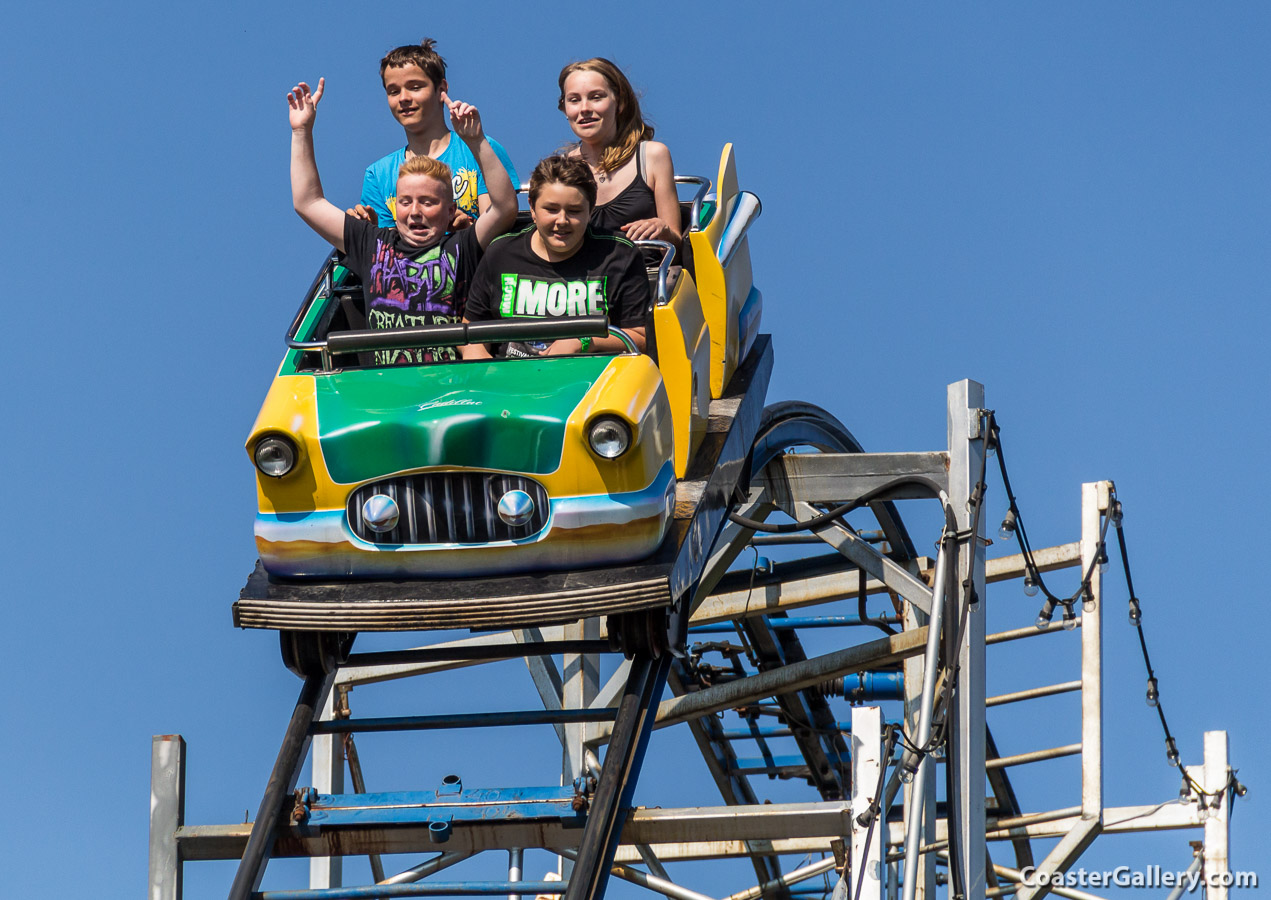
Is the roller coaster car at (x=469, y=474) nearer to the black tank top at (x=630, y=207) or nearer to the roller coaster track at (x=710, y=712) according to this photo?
the roller coaster track at (x=710, y=712)

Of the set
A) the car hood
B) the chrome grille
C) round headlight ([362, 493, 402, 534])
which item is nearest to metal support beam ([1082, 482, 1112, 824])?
the car hood

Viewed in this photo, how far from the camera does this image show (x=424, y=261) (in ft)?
26.6

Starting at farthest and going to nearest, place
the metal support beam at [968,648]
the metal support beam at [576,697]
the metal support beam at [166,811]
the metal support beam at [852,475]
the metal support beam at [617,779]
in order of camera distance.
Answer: the metal support beam at [576,697] → the metal support beam at [852,475] → the metal support beam at [968,648] → the metal support beam at [166,811] → the metal support beam at [617,779]

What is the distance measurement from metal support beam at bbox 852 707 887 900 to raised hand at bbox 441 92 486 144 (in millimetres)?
2784

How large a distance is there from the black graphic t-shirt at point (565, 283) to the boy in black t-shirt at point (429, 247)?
0.15 meters

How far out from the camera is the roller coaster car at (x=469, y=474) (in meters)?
6.95

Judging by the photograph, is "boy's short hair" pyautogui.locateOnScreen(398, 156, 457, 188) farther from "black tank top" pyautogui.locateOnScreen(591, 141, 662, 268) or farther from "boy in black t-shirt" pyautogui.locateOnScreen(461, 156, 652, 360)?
"black tank top" pyautogui.locateOnScreen(591, 141, 662, 268)

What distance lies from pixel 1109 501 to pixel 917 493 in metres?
1.57

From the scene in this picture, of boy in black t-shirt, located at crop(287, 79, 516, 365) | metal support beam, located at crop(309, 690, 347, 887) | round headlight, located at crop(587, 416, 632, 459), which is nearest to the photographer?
round headlight, located at crop(587, 416, 632, 459)

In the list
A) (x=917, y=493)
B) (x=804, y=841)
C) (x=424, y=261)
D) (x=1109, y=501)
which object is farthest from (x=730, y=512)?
(x=804, y=841)

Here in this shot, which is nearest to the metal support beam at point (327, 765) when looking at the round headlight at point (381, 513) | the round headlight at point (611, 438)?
the round headlight at point (381, 513)

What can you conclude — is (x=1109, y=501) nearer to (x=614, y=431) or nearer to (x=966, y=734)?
(x=966, y=734)

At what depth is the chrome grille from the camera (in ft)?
23.0

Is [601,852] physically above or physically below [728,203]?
below
